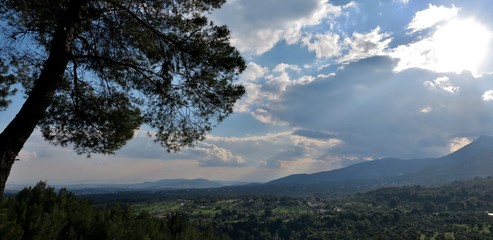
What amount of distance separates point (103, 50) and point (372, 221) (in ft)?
443

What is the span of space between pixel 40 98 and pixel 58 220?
434 cm

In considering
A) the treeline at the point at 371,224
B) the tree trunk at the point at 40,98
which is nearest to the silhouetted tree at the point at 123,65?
the tree trunk at the point at 40,98

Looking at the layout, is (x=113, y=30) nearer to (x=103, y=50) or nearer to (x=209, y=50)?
(x=103, y=50)

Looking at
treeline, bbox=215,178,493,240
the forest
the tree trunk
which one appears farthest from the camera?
treeline, bbox=215,178,493,240

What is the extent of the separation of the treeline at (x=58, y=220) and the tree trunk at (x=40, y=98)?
3.86ft

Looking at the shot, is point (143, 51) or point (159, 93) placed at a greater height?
point (143, 51)

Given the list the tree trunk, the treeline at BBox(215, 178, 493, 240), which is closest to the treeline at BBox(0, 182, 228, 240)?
the tree trunk

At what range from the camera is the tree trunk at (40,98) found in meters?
9.21

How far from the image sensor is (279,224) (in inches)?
5037

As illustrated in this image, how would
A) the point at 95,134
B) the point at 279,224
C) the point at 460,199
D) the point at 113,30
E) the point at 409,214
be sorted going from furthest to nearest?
the point at 460,199, the point at 409,214, the point at 279,224, the point at 95,134, the point at 113,30

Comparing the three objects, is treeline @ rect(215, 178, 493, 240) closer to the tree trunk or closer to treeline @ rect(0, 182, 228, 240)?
treeline @ rect(0, 182, 228, 240)

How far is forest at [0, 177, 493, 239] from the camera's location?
7184mm

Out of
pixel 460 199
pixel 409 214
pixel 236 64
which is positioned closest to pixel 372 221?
pixel 409 214

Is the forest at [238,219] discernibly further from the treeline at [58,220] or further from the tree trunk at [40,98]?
the tree trunk at [40,98]
